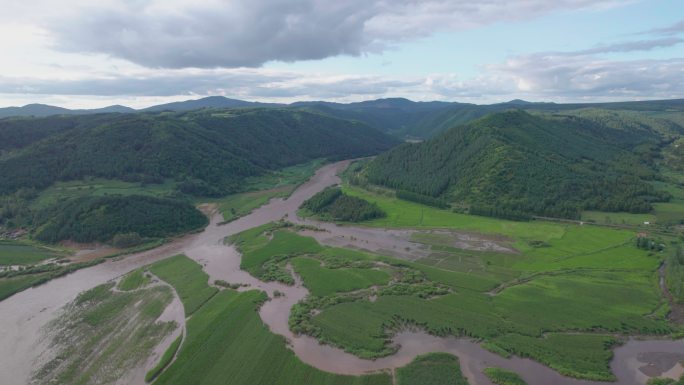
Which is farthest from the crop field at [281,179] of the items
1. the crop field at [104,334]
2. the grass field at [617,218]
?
the grass field at [617,218]

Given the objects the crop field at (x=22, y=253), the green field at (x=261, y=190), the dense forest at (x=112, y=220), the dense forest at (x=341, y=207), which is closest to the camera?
the crop field at (x=22, y=253)

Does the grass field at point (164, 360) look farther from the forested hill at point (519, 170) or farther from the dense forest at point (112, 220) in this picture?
the forested hill at point (519, 170)

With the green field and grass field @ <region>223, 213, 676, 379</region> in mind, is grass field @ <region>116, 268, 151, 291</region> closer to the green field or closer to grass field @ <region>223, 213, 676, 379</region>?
grass field @ <region>223, 213, 676, 379</region>

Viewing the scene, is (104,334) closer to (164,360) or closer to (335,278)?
(164,360)

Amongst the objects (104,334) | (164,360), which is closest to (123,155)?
(104,334)

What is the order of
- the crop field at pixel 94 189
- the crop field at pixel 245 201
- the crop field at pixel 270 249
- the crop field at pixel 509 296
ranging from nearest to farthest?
the crop field at pixel 509 296 → the crop field at pixel 270 249 → the crop field at pixel 94 189 → the crop field at pixel 245 201

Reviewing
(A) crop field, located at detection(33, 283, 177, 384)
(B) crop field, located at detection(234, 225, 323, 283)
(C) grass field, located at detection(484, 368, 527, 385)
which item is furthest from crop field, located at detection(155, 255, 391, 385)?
(B) crop field, located at detection(234, 225, 323, 283)

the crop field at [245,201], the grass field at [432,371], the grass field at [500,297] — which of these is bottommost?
the grass field at [432,371]

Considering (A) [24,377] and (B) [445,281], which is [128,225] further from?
(B) [445,281]
